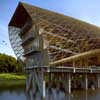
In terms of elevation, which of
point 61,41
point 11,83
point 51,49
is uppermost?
point 61,41

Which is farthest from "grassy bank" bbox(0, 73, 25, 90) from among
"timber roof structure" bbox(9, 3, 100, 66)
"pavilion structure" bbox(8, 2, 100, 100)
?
"timber roof structure" bbox(9, 3, 100, 66)

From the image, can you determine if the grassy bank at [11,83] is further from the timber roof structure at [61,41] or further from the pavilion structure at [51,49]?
the timber roof structure at [61,41]

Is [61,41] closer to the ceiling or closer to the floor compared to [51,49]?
closer to the ceiling

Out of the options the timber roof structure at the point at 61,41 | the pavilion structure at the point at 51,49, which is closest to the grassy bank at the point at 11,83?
the pavilion structure at the point at 51,49

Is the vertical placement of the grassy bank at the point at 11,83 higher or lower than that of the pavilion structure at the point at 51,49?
lower

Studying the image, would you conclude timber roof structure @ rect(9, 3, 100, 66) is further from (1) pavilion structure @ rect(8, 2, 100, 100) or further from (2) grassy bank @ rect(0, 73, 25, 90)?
(2) grassy bank @ rect(0, 73, 25, 90)

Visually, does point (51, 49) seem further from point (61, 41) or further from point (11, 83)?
point (11, 83)

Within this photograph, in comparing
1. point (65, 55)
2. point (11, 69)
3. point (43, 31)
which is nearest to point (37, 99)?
point (65, 55)

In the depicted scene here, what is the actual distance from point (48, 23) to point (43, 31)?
7.72 feet

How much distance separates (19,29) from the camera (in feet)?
92.6

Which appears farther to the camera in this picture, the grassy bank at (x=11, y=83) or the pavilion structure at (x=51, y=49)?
the grassy bank at (x=11, y=83)

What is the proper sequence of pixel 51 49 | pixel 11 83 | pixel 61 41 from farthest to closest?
1. pixel 11 83
2. pixel 61 41
3. pixel 51 49

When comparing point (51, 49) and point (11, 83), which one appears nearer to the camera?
point (51, 49)

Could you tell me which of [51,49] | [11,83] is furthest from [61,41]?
[11,83]
